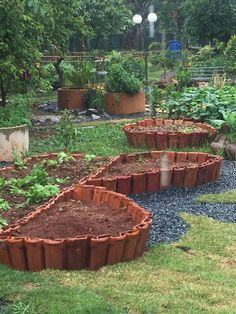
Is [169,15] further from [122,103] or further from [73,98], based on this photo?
[122,103]

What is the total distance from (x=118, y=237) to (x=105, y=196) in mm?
1249

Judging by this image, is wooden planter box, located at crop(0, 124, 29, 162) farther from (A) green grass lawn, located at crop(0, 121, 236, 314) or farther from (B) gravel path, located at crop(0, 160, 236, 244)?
(A) green grass lawn, located at crop(0, 121, 236, 314)

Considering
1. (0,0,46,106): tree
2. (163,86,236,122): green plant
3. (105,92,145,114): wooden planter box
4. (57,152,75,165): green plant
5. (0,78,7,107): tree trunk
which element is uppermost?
(0,0,46,106): tree

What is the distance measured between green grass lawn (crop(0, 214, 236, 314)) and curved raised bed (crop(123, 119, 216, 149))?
4198 millimetres

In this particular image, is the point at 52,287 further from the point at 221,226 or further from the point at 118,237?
the point at 221,226

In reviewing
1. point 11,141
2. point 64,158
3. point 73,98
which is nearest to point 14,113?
point 11,141

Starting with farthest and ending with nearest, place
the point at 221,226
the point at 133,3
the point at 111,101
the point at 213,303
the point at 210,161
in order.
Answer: the point at 133,3 < the point at 111,101 < the point at 210,161 < the point at 221,226 < the point at 213,303

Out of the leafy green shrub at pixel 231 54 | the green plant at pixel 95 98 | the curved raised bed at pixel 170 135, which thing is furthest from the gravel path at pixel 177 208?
the leafy green shrub at pixel 231 54

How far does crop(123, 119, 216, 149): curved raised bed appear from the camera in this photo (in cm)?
892

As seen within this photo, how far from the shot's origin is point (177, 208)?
612cm

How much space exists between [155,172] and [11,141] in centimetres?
270

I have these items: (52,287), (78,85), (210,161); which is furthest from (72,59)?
(52,287)

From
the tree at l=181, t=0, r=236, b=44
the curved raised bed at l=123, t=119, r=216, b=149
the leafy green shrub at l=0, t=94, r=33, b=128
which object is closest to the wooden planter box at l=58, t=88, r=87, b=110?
the leafy green shrub at l=0, t=94, r=33, b=128

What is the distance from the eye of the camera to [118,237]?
432cm
